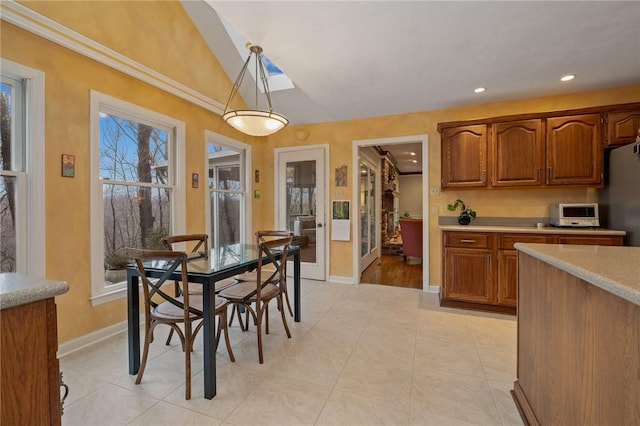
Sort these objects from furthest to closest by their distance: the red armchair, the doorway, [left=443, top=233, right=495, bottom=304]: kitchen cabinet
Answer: the red armchair, the doorway, [left=443, top=233, right=495, bottom=304]: kitchen cabinet

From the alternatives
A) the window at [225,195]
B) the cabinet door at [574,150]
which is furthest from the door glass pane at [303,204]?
the cabinet door at [574,150]

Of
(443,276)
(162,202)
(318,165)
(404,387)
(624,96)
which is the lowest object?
(404,387)

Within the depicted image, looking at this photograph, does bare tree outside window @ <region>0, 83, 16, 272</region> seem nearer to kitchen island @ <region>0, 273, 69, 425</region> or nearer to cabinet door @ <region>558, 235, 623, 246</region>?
kitchen island @ <region>0, 273, 69, 425</region>

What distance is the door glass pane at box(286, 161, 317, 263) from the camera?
15.0ft

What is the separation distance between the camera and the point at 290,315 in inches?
121

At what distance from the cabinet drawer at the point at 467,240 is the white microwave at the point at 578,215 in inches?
32.3

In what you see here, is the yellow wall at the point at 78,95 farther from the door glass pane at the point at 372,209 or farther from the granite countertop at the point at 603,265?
the door glass pane at the point at 372,209

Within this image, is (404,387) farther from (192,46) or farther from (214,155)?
(192,46)

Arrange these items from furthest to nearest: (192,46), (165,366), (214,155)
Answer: (214,155) → (192,46) → (165,366)

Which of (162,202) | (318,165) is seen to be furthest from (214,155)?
(318,165)

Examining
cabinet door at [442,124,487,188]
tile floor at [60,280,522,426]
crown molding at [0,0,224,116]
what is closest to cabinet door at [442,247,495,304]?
tile floor at [60,280,522,426]

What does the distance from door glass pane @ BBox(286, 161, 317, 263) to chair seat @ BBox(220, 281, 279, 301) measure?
81.2 inches

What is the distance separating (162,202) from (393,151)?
5.32 metres

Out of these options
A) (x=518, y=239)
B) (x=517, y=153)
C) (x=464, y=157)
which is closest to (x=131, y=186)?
(x=464, y=157)
